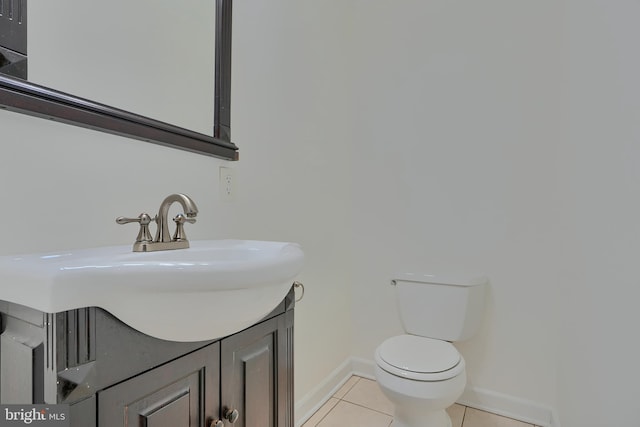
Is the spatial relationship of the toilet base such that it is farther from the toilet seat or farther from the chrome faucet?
the chrome faucet

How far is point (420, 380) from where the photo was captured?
Result: 126cm

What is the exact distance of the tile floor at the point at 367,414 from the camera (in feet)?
5.34

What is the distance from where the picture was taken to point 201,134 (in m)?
1.08

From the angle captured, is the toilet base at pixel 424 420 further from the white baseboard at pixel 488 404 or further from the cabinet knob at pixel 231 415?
the cabinet knob at pixel 231 415

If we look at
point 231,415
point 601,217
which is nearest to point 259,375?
point 231,415

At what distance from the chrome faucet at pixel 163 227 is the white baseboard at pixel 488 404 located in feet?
3.72

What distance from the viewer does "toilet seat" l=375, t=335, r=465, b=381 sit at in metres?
1.28


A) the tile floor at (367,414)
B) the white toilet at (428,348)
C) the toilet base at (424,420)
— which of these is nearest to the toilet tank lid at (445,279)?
the white toilet at (428,348)

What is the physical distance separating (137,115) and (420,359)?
1.36m

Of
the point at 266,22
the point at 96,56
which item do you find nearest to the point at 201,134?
the point at 96,56

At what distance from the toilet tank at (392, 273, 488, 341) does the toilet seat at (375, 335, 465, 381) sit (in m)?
0.11

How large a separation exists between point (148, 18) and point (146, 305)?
2.86ft

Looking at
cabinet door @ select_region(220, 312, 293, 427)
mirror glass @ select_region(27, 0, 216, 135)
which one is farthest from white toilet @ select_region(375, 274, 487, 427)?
mirror glass @ select_region(27, 0, 216, 135)

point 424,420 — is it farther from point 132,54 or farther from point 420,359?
point 132,54
